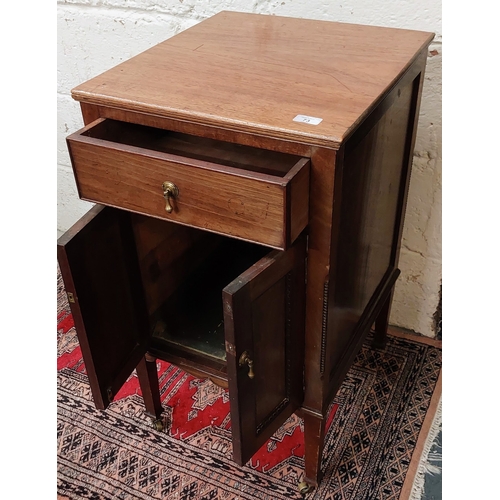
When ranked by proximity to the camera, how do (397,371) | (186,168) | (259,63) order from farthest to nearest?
(397,371) < (259,63) < (186,168)

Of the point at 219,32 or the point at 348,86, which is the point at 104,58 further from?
the point at 348,86

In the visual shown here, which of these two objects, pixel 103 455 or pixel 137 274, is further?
pixel 103 455

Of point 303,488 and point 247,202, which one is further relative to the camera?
point 303,488

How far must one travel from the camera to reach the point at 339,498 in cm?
119

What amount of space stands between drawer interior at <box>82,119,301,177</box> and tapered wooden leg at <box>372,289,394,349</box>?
657 mm

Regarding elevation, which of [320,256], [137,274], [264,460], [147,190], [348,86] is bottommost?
[264,460]

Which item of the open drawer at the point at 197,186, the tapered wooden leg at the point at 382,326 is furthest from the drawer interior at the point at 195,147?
the tapered wooden leg at the point at 382,326

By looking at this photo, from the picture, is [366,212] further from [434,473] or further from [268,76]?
[434,473]

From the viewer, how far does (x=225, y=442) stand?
131cm

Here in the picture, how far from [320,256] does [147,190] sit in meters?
0.28

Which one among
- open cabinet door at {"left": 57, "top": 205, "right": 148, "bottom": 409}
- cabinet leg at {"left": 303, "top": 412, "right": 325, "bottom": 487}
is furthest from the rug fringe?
open cabinet door at {"left": 57, "top": 205, "right": 148, "bottom": 409}

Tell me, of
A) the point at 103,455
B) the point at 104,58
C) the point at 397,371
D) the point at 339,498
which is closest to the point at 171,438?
the point at 103,455

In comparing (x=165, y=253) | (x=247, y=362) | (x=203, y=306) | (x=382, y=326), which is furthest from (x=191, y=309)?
(x=382, y=326)

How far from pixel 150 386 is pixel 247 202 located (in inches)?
27.3
